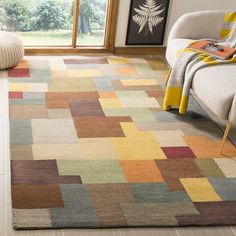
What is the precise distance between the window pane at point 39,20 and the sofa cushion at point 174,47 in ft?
3.38

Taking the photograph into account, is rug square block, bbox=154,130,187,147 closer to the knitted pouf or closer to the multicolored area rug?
the multicolored area rug

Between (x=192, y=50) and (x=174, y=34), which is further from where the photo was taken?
(x=174, y=34)

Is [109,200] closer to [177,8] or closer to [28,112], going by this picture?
[28,112]

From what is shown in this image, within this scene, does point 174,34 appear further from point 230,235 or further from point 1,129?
point 230,235

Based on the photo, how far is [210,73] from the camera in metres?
2.64

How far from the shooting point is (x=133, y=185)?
87.0 inches

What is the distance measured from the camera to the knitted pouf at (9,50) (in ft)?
10.7

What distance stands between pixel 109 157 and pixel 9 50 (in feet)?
4.36

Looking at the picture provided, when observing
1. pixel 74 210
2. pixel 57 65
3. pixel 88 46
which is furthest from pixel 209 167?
pixel 88 46

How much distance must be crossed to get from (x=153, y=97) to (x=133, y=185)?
107 centimetres

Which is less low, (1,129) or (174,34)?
(174,34)

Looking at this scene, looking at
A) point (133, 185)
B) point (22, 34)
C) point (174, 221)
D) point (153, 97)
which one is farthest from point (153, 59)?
point (174, 221)

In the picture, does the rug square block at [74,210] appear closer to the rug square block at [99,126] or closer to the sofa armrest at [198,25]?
the rug square block at [99,126]

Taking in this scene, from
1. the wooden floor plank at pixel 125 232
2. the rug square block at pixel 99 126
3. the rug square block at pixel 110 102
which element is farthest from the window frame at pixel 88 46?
the wooden floor plank at pixel 125 232
